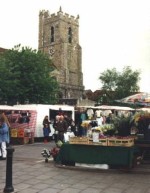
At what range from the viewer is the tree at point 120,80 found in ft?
223

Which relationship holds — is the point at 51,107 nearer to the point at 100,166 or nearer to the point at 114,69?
the point at 100,166

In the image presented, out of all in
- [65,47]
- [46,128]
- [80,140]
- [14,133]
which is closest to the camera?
A: [80,140]

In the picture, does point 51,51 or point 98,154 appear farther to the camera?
point 51,51

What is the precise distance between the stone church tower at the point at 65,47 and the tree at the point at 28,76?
34.0 m

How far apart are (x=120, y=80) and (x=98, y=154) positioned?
5796 cm

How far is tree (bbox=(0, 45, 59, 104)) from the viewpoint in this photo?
37.1 meters

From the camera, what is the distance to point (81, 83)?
256ft

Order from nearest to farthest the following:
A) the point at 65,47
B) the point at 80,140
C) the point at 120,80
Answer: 1. the point at 80,140
2. the point at 120,80
3. the point at 65,47

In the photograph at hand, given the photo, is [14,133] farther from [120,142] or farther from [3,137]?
[120,142]

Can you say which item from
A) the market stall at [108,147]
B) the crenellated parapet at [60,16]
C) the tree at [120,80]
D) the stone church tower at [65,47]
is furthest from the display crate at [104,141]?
the crenellated parapet at [60,16]

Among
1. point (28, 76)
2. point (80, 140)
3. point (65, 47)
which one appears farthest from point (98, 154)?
point (65, 47)

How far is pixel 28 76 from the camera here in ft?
125

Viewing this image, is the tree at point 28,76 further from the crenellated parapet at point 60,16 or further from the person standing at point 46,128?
the crenellated parapet at point 60,16

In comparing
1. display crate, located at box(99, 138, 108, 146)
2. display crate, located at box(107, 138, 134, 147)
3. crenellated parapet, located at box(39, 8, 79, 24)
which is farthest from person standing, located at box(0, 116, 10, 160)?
crenellated parapet, located at box(39, 8, 79, 24)
